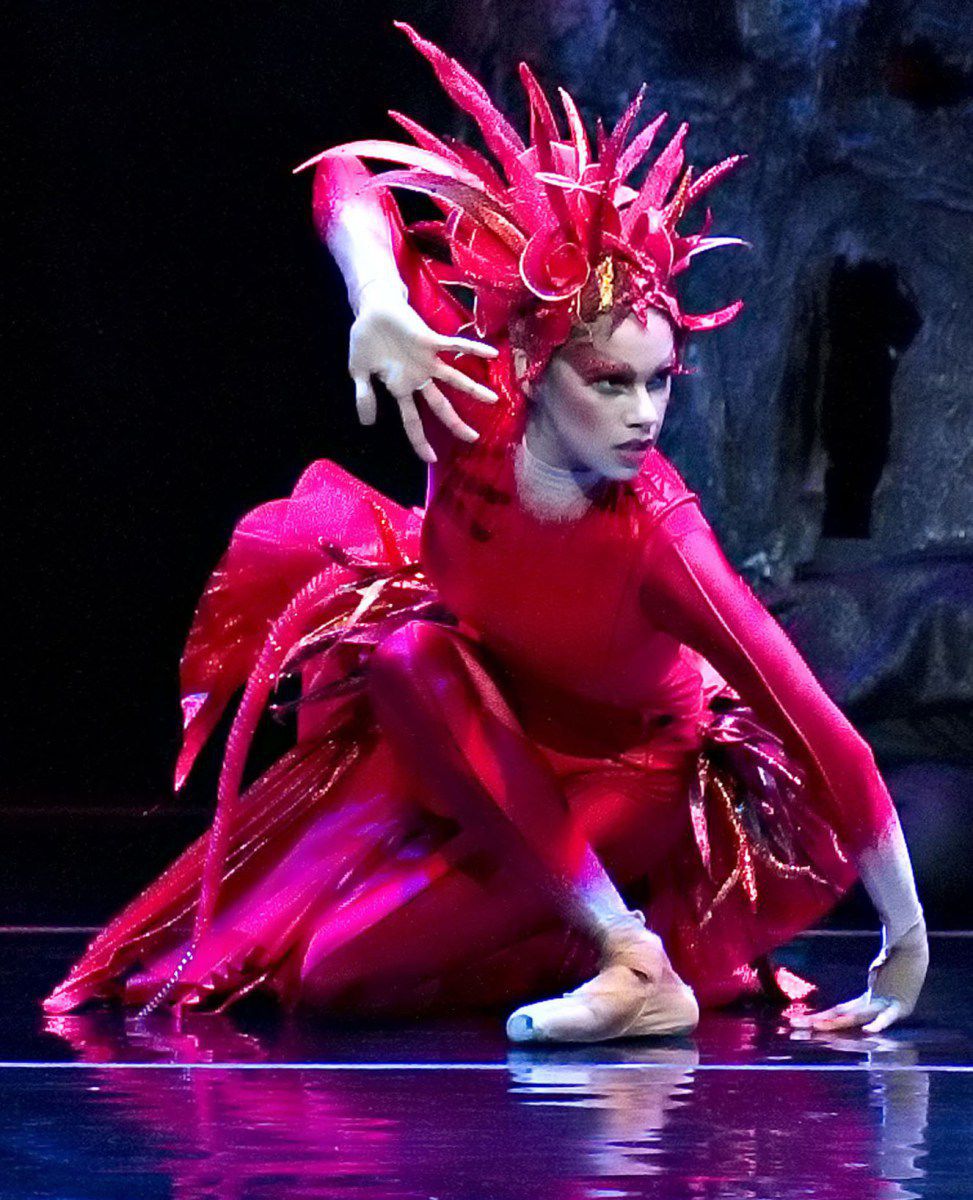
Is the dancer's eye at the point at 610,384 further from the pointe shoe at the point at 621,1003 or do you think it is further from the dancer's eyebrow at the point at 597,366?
the pointe shoe at the point at 621,1003

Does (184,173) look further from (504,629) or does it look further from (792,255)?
(504,629)

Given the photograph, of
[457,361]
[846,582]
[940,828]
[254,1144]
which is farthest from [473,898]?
[846,582]

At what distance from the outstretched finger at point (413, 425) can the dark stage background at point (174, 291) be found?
1.77 m

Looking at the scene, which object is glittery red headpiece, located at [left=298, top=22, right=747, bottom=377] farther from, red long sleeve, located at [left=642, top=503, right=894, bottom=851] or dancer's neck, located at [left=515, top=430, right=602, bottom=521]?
red long sleeve, located at [left=642, top=503, right=894, bottom=851]

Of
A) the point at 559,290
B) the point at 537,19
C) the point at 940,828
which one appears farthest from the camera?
the point at 537,19

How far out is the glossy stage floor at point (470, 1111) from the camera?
5.00 feet

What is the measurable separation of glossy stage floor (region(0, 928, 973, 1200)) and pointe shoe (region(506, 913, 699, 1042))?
0.06 feet

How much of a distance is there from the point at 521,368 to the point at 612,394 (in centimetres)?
9

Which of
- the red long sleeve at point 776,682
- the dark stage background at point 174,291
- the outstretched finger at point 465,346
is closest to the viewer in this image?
the outstretched finger at point 465,346

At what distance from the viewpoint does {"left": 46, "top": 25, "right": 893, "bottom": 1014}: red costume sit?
7.02 feet

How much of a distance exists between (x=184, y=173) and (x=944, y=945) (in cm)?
179

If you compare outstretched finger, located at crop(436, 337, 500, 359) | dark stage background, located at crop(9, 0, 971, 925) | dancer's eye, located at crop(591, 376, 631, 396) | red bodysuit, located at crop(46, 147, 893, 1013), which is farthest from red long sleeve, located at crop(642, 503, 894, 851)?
dark stage background, located at crop(9, 0, 971, 925)

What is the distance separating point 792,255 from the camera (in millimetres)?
3896

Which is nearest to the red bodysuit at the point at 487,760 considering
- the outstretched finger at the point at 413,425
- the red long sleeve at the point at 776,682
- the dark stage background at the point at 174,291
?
the red long sleeve at the point at 776,682
